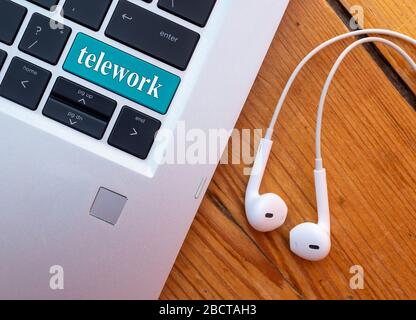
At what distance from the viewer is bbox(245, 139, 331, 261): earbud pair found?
1.42 ft

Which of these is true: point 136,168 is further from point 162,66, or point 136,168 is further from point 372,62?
point 372,62

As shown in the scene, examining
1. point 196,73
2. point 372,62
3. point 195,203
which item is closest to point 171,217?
Result: point 195,203

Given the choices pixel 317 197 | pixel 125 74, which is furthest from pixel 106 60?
pixel 317 197

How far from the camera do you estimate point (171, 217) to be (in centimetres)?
40

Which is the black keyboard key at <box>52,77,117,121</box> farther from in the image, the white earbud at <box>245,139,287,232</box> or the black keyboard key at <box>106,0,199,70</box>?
the white earbud at <box>245,139,287,232</box>

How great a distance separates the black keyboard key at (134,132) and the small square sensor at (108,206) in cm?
4

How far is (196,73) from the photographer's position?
0.38 meters

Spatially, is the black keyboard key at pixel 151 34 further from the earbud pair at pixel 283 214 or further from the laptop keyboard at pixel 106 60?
the earbud pair at pixel 283 214

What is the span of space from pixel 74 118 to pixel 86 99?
20 mm

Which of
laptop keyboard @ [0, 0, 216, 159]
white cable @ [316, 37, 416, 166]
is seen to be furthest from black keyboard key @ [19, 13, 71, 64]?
white cable @ [316, 37, 416, 166]
